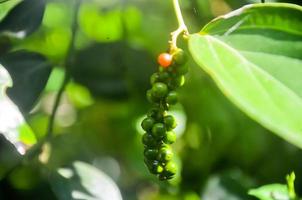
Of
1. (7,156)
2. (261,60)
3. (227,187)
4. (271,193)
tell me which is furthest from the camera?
(227,187)

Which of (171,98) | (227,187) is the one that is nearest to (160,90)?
(171,98)

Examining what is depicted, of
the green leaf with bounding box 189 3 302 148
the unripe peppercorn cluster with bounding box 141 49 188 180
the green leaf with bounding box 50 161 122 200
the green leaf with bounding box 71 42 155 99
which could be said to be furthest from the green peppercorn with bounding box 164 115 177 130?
the green leaf with bounding box 71 42 155 99

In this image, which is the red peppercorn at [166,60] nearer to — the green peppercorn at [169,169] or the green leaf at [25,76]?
the green peppercorn at [169,169]

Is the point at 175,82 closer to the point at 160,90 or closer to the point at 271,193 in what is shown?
the point at 160,90

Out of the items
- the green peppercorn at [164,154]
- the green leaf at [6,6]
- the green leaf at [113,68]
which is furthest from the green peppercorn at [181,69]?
the green leaf at [113,68]

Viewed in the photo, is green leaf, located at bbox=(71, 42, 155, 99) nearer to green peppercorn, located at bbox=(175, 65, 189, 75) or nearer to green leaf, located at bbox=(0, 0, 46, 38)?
green leaf, located at bbox=(0, 0, 46, 38)

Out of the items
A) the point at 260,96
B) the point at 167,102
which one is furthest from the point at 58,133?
the point at 260,96

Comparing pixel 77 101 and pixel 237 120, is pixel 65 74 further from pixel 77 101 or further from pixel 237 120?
pixel 237 120
